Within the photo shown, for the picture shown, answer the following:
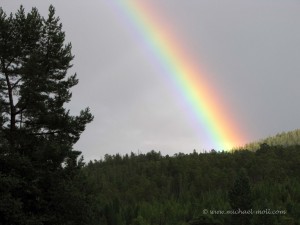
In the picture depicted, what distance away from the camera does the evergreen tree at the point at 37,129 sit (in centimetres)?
2714

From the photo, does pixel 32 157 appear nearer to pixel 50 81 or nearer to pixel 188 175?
pixel 50 81

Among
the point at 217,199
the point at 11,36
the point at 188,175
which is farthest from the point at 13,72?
the point at 188,175

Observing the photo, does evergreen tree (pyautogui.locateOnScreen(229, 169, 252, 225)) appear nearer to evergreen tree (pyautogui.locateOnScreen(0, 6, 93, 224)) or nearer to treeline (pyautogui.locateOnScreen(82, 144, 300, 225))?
treeline (pyautogui.locateOnScreen(82, 144, 300, 225))

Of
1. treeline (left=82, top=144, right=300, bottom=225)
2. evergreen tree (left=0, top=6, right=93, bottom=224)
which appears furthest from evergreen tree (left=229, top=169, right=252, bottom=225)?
evergreen tree (left=0, top=6, right=93, bottom=224)

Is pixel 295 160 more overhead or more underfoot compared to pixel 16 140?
more overhead

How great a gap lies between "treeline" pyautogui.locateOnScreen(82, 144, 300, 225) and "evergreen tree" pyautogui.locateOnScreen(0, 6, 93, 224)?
35108mm

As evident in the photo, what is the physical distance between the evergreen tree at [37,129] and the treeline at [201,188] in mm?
35108

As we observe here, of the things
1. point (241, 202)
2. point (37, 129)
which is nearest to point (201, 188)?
point (241, 202)

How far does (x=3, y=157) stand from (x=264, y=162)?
137m

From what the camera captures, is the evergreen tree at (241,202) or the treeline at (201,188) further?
the treeline at (201,188)

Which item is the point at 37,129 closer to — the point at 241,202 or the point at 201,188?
the point at 241,202

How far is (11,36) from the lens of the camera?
31406mm

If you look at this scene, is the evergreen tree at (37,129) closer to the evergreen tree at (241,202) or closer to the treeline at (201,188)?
the treeline at (201,188)

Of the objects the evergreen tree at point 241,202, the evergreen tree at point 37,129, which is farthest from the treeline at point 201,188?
the evergreen tree at point 37,129
